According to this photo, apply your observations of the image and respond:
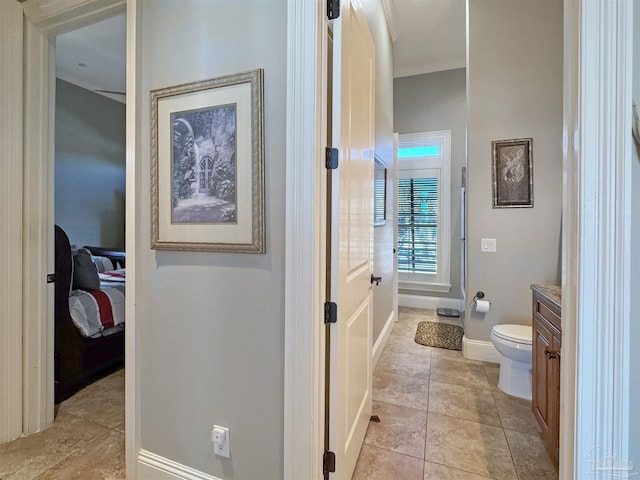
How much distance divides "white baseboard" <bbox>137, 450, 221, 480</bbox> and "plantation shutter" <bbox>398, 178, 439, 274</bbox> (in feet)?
12.8

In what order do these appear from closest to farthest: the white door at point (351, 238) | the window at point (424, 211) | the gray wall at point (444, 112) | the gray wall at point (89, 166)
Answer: the white door at point (351, 238), the gray wall at point (89, 166), the gray wall at point (444, 112), the window at point (424, 211)

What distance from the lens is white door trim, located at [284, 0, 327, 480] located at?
3.66 feet

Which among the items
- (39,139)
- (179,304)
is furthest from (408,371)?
(39,139)

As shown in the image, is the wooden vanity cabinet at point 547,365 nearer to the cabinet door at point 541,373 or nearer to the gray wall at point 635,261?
the cabinet door at point 541,373

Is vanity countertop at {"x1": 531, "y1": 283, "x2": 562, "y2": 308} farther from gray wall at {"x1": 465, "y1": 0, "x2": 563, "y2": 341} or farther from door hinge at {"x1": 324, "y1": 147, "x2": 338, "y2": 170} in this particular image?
door hinge at {"x1": 324, "y1": 147, "x2": 338, "y2": 170}

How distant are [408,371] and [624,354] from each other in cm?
211

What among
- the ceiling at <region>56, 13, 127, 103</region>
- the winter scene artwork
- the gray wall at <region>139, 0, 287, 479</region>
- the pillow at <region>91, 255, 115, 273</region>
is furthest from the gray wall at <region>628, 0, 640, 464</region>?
the pillow at <region>91, 255, 115, 273</region>

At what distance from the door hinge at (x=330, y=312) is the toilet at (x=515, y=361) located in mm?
1740

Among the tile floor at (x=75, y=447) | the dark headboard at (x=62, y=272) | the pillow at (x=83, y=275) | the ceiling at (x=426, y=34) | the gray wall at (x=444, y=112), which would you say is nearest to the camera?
the tile floor at (x=75, y=447)

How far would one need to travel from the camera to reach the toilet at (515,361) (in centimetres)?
221

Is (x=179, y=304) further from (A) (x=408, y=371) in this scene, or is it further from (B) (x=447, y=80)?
(B) (x=447, y=80)

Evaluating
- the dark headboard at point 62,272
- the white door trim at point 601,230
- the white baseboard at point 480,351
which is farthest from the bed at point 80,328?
the white baseboard at point 480,351

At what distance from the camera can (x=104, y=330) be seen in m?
2.50

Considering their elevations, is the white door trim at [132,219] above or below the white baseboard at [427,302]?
above
